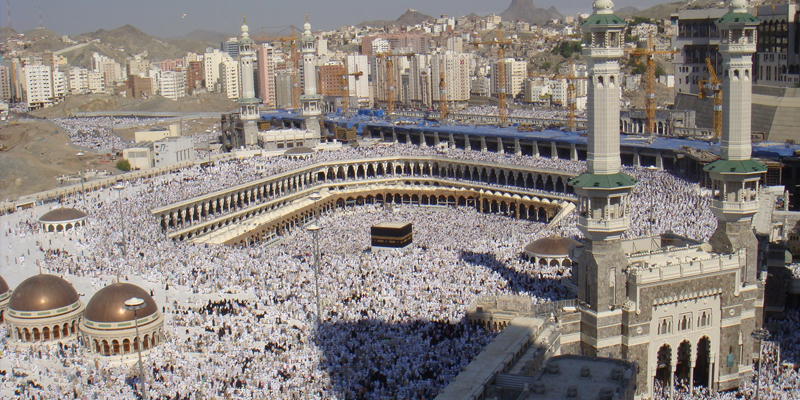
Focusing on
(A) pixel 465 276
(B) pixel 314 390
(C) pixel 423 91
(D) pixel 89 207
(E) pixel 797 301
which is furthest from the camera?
(C) pixel 423 91

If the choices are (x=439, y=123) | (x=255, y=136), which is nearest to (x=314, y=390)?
(x=255, y=136)

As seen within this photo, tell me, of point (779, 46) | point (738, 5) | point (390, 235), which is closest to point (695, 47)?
point (779, 46)

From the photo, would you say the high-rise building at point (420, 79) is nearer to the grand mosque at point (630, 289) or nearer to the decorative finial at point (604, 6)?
the grand mosque at point (630, 289)

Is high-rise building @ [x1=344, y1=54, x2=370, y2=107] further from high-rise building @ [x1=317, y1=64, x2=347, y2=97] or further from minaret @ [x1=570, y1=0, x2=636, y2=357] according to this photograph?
minaret @ [x1=570, y1=0, x2=636, y2=357]

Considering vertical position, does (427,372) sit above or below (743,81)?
below

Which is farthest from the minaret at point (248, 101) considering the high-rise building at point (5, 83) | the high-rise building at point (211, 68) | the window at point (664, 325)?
the high-rise building at point (5, 83)

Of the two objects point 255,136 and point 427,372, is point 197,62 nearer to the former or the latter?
point 255,136

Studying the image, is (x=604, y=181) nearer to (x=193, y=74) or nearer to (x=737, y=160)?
(x=737, y=160)
